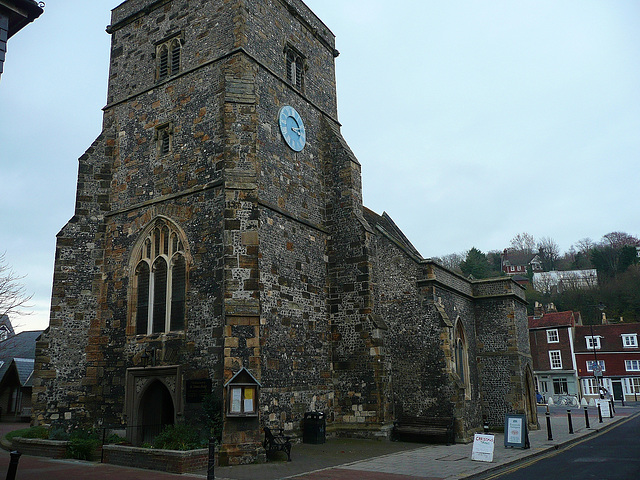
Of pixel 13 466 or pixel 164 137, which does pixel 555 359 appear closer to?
pixel 164 137

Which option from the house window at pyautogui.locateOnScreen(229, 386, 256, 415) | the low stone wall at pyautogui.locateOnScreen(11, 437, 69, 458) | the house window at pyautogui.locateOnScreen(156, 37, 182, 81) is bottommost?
the low stone wall at pyautogui.locateOnScreen(11, 437, 69, 458)

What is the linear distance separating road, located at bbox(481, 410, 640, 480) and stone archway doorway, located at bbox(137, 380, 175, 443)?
10.1 meters

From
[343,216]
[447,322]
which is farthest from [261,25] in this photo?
[447,322]

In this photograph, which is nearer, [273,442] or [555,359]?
[273,442]

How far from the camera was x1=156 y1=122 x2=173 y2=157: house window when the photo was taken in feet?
60.7

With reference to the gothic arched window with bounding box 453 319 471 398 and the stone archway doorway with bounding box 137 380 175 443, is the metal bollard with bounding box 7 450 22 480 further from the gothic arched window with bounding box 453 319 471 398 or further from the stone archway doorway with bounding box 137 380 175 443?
the gothic arched window with bounding box 453 319 471 398

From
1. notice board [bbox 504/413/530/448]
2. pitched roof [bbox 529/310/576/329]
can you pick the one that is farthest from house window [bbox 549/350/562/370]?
notice board [bbox 504/413/530/448]

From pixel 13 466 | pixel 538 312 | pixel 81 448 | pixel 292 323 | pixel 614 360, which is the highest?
pixel 538 312

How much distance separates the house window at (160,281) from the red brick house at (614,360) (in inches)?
2047

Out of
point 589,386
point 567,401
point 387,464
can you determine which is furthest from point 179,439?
point 589,386

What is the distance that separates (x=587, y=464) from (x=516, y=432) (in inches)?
130

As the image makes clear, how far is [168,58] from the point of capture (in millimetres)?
19547

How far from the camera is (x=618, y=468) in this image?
1209cm

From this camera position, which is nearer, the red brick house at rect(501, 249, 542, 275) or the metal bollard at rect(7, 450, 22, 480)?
the metal bollard at rect(7, 450, 22, 480)
